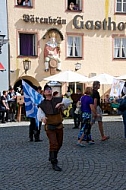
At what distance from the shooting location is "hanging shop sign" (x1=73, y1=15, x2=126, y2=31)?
27.0 meters

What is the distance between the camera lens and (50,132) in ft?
28.4

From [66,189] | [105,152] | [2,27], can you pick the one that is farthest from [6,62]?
[66,189]

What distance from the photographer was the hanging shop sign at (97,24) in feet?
88.5

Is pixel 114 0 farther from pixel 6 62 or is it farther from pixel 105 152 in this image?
pixel 105 152

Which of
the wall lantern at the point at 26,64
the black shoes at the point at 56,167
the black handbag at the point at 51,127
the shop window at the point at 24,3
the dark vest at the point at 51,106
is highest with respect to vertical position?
the shop window at the point at 24,3

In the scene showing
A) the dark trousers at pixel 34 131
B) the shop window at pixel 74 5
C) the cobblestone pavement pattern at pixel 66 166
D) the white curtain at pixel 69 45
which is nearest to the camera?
the cobblestone pavement pattern at pixel 66 166

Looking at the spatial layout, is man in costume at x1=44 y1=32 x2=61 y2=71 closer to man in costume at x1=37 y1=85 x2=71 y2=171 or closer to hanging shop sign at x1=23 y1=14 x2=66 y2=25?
hanging shop sign at x1=23 y1=14 x2=66 y2=25

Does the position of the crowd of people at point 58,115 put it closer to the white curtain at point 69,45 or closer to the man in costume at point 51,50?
the man in costume at point 51,50

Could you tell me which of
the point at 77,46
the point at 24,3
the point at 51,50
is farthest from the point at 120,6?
the point at 24,3

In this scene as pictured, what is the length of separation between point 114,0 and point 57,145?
2074 centimetres

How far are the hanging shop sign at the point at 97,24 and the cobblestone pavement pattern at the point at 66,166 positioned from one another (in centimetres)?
1482

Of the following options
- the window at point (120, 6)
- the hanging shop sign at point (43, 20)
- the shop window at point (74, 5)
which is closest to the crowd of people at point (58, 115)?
the hanging shop sign at point (43, 20)

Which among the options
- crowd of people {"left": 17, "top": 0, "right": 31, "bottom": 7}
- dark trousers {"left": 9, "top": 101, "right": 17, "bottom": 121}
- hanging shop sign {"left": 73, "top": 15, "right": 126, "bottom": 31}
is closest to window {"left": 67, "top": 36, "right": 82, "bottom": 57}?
hanging shop sign {"left": 73, "top": 15, "right": 126, "bottom": 31}

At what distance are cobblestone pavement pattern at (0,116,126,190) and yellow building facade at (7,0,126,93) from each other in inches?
516
